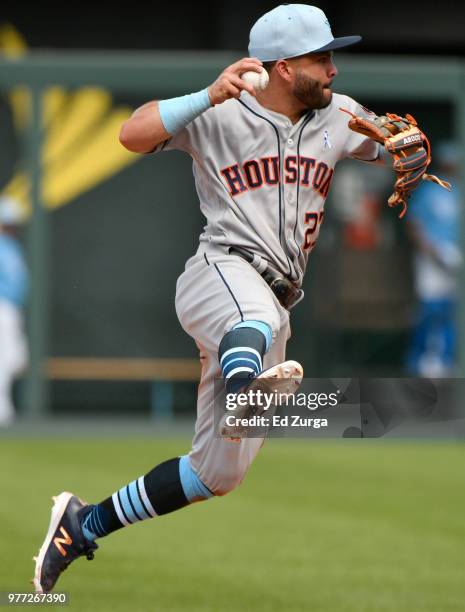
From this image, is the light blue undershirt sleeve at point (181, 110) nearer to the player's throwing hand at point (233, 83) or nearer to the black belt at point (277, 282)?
the player's throwing hand at point (233, 83)

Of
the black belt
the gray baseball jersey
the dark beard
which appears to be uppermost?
the dark beard

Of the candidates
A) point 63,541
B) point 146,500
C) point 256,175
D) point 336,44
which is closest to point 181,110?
point 256,175

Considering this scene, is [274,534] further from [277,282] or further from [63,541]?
[277,282]

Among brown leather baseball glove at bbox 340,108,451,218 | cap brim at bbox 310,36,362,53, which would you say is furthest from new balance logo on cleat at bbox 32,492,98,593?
cap brim at bbox 310,36,362,53

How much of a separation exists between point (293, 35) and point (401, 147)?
54cm

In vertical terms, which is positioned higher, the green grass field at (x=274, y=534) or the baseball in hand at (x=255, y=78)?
the baseball in hand at (x=255, y=78)

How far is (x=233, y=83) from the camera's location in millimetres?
4898

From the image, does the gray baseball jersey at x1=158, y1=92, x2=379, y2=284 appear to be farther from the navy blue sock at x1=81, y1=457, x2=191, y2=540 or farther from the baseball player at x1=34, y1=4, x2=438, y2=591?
the navy blue sock at x1=81, y1=457, x2=191, y2=540

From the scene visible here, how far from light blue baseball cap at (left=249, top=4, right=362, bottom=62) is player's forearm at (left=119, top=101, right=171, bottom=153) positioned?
45cm

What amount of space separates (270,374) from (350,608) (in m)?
1.68

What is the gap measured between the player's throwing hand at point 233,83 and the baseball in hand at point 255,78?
0.5 inches

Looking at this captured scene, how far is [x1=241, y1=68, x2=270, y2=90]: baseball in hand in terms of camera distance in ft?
16.1

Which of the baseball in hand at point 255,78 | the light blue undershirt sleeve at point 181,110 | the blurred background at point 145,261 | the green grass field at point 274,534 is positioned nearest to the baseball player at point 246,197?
the light blue undershirt sleeve at point 181,110

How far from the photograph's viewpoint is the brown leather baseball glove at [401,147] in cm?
521
